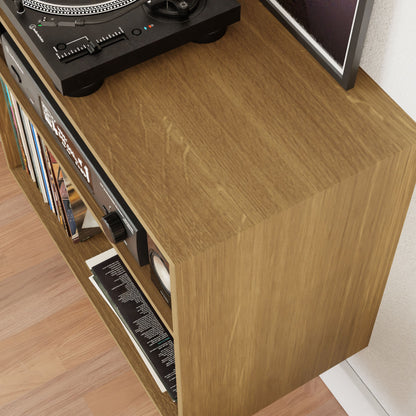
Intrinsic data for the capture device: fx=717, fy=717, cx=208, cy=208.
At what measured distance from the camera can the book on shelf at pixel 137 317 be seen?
135 centimetres

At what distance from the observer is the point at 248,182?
3.13 ft

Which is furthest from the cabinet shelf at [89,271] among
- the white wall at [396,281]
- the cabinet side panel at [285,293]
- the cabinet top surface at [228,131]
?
the cabinet top surface at [228,131]

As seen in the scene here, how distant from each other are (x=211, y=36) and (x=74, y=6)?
0.21 m

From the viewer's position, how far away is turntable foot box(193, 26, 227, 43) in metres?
1.09

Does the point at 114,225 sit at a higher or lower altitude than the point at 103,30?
lower

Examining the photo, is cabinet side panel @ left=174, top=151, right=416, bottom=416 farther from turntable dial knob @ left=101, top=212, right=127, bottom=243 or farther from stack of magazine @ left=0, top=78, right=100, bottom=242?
stack of magazine @ left=0, top=78, right=100, bottom=242

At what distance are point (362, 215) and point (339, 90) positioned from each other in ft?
0.61

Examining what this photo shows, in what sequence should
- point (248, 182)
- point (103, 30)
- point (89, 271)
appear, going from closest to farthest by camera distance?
point (248, 182) → point (103, 30) → point (89, 271)

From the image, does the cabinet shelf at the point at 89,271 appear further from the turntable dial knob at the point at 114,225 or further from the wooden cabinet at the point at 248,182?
the turntable dial knob at the point at 114,225

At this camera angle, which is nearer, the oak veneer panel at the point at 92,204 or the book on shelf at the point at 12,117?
the oak veneer panel at the point at 92,204

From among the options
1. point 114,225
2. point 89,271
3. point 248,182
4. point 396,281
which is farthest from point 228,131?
point 89,271

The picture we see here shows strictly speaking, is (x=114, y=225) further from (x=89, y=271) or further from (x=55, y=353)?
(x=55, y=353)

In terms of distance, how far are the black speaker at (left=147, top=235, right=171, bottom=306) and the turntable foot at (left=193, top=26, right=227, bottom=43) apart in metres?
0.31

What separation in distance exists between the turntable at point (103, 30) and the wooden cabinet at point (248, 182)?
33 millimetres
